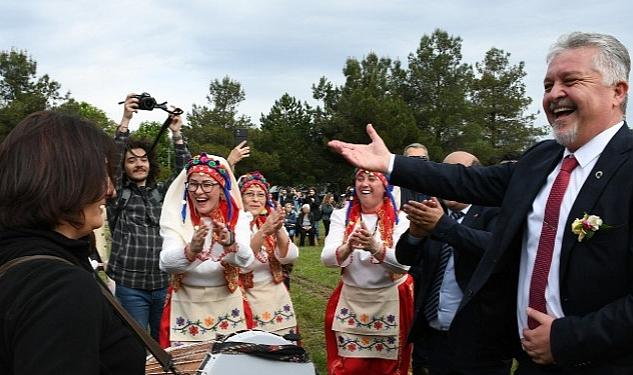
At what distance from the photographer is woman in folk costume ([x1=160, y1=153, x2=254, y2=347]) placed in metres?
4.14

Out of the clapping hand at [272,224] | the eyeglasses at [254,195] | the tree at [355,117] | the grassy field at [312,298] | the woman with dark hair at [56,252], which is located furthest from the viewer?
the tree at [355,117]

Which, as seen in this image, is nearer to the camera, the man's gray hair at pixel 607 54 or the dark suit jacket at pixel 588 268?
the dark suit jacket at pixel 588 268

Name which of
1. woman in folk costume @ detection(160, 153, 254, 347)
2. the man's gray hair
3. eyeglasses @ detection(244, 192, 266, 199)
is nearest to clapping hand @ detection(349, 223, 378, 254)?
woman in folk costume @ detection(160, 153, 254, 347)

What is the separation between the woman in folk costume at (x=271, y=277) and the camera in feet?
15.5

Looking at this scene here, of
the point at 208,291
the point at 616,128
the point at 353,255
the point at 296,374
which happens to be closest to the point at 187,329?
the point at 208,291

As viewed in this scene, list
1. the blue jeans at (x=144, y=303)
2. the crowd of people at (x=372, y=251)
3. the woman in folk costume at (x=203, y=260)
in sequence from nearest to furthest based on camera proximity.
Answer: the crowd of people at (x=372, y=251) → the woman in folk costume at (x=203, y=260) → the blue jeans at (x=144, y=303)

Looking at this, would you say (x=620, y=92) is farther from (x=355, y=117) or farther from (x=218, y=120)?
(x=218, y=120)

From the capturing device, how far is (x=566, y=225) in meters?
2.19

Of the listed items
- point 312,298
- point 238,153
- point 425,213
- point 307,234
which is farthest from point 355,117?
point 425,213

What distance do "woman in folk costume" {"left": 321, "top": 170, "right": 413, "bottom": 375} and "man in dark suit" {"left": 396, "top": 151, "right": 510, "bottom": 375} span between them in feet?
1.42

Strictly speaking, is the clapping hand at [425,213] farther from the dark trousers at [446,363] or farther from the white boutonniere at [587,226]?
the white boutonniere at [587,226]

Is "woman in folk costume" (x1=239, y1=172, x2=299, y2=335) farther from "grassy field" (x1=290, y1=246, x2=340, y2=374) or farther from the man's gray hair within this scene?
the man's gray hair

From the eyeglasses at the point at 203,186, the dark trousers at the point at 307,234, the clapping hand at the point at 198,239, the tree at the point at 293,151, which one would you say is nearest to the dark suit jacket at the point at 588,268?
the clapping hand at the point at 198,239

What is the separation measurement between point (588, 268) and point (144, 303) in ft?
12.1
